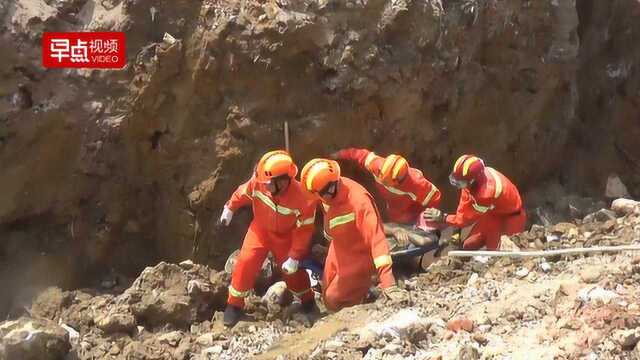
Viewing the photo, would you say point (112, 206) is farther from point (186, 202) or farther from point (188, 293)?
point (188, 293)

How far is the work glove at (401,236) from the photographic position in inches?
246

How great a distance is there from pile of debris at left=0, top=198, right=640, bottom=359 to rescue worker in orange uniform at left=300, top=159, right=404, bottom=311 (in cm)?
33

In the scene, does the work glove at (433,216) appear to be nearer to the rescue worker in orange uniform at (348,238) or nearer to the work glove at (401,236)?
the work glove at (401,236)

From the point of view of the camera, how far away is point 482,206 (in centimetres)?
646

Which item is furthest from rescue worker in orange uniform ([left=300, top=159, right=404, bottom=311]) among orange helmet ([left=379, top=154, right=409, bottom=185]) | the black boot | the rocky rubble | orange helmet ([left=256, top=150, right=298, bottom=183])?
the rocky rubble

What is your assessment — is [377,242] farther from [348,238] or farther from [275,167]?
[275,167]

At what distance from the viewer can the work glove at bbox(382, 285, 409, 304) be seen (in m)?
4.84

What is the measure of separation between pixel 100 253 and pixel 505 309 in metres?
4.09

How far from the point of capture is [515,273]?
17.0 ft

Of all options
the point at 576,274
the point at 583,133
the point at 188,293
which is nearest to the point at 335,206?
the point at 188,293

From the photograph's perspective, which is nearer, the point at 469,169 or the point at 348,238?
the point at 348,238

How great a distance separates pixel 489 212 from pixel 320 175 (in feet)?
7.01

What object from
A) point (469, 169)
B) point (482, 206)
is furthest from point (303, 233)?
point (482, 206)

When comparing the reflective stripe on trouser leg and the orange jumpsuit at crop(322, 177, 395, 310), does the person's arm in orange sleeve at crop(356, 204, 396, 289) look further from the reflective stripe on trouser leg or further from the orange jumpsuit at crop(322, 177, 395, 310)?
the reflective stripe on trouser leg
